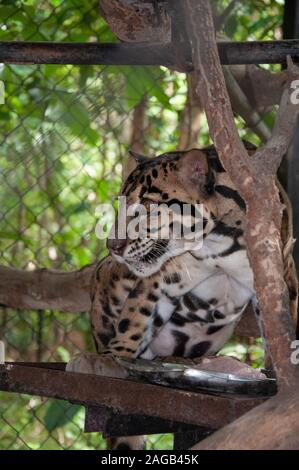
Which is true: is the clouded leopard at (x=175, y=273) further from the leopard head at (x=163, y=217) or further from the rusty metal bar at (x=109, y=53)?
the rusty metal bar at (x=109, y=53)

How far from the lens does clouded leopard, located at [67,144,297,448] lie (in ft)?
7.43

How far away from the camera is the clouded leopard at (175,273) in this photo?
2.26m

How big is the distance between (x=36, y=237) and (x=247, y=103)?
1.96 meters

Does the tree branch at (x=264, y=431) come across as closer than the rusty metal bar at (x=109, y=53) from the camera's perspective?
Yes

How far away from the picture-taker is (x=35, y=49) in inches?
66.4

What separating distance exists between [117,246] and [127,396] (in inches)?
24.6

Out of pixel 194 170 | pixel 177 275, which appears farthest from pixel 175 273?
pixel 194 170

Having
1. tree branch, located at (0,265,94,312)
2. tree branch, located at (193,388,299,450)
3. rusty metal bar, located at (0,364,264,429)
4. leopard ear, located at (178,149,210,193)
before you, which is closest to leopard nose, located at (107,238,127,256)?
leopard ear, located at (178,149,210,193)

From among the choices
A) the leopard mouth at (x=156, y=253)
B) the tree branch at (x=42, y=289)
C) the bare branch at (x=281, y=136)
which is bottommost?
the tree branch at (x=42, y=289)

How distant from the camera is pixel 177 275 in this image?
2385 mm

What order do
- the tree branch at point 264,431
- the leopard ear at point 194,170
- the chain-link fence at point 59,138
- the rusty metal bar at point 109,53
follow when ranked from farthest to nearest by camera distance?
the chain-link fence at point 59,138, the leopard ear at point 194,170, the rusty metal bar at point 109,53, the tree branch at point 264,431

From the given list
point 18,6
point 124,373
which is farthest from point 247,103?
point 124,373

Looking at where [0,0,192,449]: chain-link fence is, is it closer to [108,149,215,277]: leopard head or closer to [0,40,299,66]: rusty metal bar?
[108,149,215,277]: leopard head

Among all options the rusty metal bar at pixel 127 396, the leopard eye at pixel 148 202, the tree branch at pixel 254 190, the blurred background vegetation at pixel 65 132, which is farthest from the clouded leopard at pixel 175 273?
the blurred background vegetation at pixel 65 132
